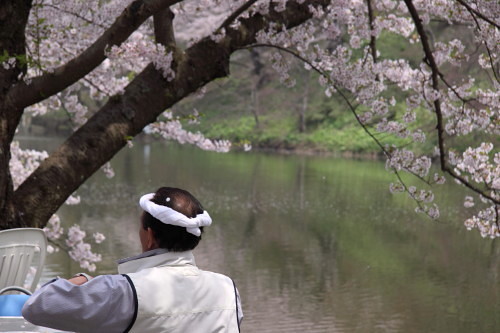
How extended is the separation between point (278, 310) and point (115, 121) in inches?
207

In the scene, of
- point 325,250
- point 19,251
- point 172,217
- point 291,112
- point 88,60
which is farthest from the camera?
point 291,112

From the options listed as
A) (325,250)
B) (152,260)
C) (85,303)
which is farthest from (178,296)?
(325,250)

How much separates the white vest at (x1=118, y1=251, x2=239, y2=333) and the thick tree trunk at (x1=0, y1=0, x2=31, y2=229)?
1.66m

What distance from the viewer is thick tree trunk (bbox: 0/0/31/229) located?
3.21m

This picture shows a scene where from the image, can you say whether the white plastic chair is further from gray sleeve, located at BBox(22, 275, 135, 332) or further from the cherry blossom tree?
gray sleeve, located at BBox(22, 275, 135, 332)

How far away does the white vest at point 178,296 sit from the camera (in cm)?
173

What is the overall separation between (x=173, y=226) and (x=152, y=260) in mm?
101

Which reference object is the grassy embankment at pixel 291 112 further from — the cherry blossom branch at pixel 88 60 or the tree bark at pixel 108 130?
the cherry blossom branch at pixel 88 60

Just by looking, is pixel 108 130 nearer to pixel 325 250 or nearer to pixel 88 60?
pixel 88 60

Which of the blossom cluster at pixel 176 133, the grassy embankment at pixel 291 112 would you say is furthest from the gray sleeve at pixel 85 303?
the grassy embankment at pixel 291 112

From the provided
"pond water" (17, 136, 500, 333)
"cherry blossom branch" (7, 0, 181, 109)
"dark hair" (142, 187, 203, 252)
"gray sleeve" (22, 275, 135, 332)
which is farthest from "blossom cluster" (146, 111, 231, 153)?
"gray sleeve" (22, 275, 135, 332)

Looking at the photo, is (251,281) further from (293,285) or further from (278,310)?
(278,310)

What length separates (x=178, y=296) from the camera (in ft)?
5.85

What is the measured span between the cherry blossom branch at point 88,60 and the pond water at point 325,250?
4.68m
